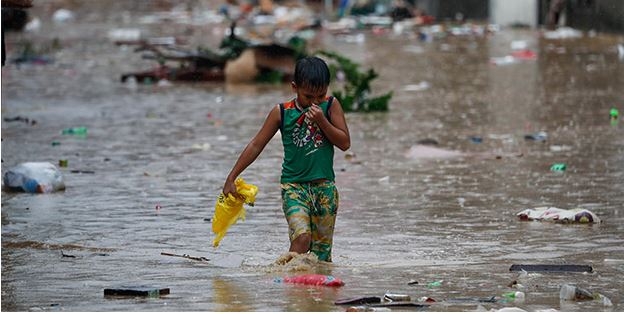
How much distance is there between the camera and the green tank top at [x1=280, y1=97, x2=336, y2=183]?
7094 millimetres

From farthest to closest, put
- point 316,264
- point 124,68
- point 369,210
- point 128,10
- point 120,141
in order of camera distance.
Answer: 1. point 128,10
2. point 124,68
3. point 120,141
4. point 369,210
5. point 316,264

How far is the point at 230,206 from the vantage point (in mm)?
7277

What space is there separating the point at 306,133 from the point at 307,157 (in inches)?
4.5

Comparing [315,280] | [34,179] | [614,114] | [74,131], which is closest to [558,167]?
[614,114]

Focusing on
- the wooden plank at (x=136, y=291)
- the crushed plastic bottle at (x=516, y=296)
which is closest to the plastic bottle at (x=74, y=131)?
the wooden plank at (x=136, y=291)

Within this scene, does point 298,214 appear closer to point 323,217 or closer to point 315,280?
point 323,217

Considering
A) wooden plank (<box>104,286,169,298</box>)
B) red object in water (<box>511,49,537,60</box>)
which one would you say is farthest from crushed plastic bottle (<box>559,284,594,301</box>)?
red object in water (<box>511,49,537,60</box>)

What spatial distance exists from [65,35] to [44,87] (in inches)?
510

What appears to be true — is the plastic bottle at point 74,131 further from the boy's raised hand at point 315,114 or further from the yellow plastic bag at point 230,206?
the boy's raised hand at point 315,114

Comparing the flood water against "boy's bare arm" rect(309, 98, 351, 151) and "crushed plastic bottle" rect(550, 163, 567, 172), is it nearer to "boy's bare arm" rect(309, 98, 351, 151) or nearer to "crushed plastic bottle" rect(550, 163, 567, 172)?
"crushed plastic bottle" rect(550, 163, 567, 172)

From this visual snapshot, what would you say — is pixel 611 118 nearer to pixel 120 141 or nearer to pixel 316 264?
pixel 120 141

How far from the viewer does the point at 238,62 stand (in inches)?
754

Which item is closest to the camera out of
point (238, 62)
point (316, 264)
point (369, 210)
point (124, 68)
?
point (316, 264)

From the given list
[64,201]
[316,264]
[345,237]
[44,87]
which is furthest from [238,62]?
[316,264]
